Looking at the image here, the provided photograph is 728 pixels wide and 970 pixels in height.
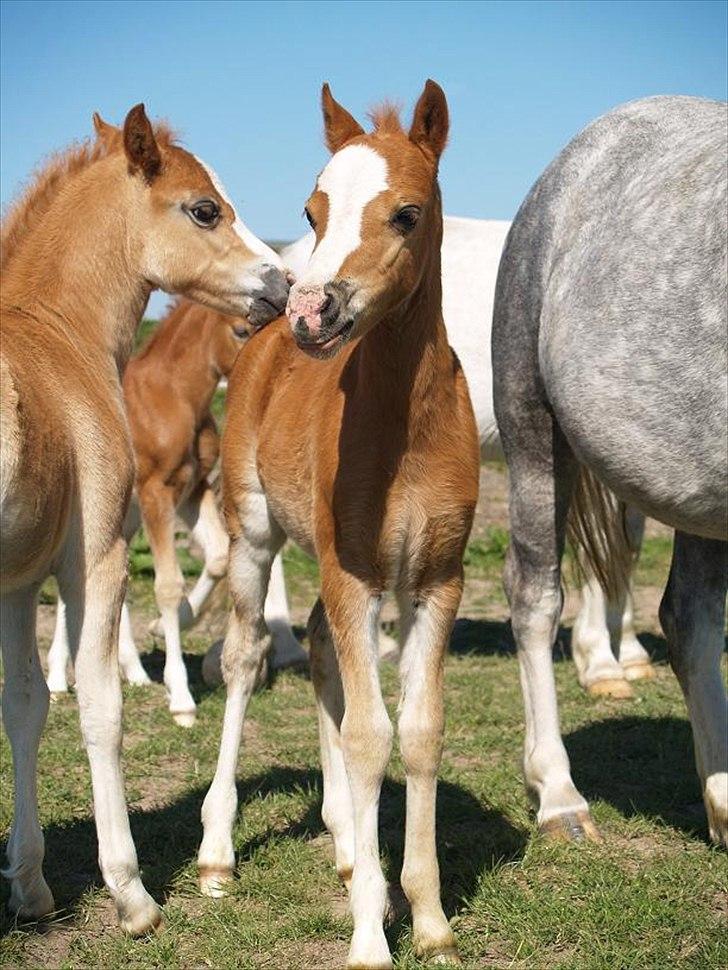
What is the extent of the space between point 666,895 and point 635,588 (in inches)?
Answer: 219

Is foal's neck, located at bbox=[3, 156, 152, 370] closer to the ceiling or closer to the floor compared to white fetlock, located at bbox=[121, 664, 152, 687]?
closer to the ceiling

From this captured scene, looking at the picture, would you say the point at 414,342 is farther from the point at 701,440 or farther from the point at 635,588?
the point at 635,588

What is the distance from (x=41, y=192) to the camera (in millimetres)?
4312

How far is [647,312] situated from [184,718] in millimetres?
3234

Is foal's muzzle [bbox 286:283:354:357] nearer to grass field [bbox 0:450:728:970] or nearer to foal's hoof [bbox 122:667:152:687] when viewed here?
grass field [bbox 0:450:728:970]

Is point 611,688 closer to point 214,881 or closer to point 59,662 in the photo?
point 59,662

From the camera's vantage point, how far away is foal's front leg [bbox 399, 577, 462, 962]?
12.0ft

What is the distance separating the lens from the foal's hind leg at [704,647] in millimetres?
4484

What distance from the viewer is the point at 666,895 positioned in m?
4.02

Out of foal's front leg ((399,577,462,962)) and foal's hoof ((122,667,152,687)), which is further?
foal's hoof ((122,667,152,687))

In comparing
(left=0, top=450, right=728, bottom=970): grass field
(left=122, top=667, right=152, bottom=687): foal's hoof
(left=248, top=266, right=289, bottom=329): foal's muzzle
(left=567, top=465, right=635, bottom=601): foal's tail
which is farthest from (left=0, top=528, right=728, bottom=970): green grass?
(left=248, top=266, right=289, bottom=329): foal's muzzle

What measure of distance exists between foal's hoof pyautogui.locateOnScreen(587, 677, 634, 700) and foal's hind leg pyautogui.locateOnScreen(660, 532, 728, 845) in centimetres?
185

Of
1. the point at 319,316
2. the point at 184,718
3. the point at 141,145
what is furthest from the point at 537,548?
the point at 184,718

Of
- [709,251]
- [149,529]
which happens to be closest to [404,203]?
[709,251]
